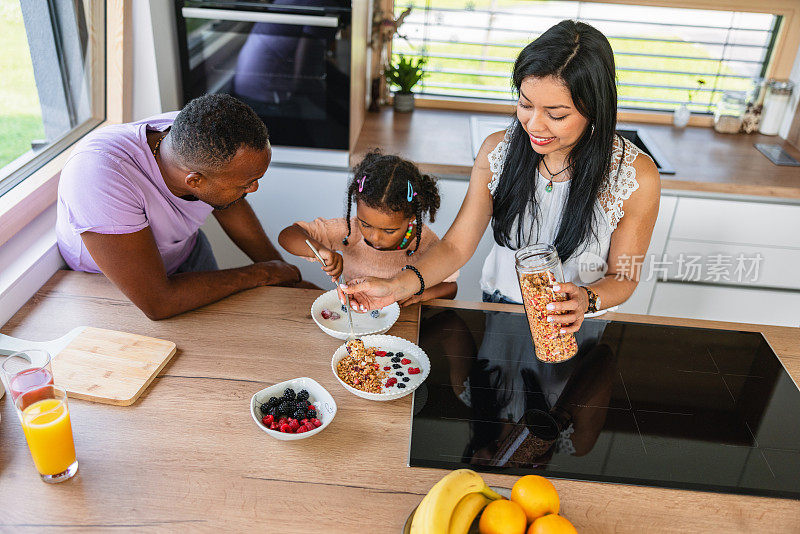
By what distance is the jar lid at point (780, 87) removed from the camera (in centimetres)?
272

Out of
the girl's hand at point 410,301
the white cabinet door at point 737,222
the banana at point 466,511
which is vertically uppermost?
the banana at point 466,511

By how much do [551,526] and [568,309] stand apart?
18.1 inches

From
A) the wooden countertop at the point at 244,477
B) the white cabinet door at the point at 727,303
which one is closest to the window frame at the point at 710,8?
the white cabinet door at the point at 727,303

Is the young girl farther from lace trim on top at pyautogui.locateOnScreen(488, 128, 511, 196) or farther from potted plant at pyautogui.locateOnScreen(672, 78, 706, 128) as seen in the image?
potted plant at pyautogui.locateOnScreen(672, 78, 706, 128)

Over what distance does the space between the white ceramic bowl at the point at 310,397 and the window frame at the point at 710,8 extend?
6.50 feet

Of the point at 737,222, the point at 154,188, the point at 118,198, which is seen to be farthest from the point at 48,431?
the point at 737,222

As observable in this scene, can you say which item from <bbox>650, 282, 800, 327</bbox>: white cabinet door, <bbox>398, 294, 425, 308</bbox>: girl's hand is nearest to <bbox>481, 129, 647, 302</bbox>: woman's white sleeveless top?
<bbox>398, 294, 425, 308</bbox>: girl's hand

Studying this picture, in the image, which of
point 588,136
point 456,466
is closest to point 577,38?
point 588,136

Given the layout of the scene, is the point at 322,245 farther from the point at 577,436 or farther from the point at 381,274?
the point at 577,436

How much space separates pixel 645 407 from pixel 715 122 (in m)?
2.00

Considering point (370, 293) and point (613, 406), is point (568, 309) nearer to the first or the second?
point (613, 406)

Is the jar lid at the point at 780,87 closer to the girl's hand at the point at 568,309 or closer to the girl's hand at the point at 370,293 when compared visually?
the girl's hand at the point at 568,309

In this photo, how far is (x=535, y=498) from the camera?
993 mm

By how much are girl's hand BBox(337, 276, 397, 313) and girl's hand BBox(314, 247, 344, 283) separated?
0.17 m
